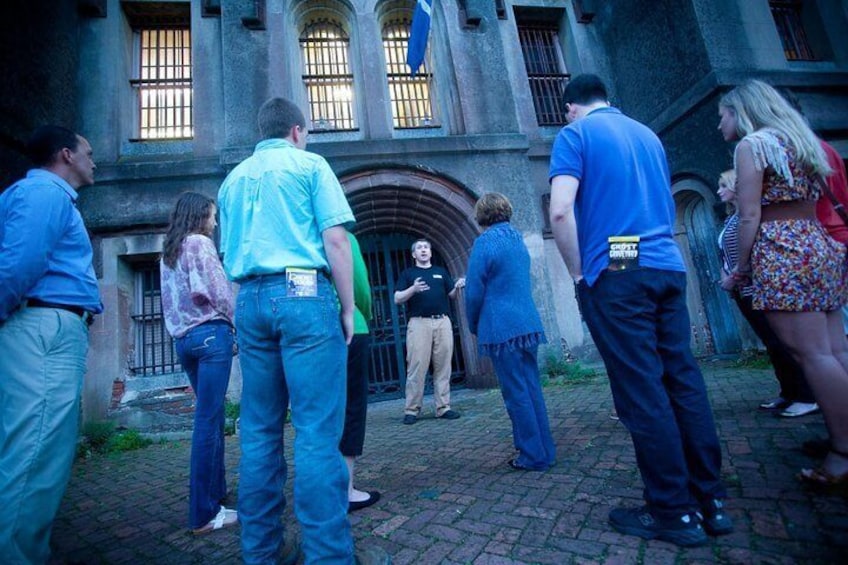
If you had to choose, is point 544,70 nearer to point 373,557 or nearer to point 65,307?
point 65,307

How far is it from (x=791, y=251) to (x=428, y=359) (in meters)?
3.60

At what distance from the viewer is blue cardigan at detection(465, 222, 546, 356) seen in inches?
111

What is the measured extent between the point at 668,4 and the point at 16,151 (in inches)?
425

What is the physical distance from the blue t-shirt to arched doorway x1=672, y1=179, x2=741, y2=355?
20.4 feet

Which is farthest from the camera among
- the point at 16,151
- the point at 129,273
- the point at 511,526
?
the point at 129,273

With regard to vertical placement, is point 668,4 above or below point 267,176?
above

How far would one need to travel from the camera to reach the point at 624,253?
169 cm

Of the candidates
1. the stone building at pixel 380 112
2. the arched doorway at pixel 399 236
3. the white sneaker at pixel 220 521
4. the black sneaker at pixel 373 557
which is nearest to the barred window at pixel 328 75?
the stone building at pixel 380 112

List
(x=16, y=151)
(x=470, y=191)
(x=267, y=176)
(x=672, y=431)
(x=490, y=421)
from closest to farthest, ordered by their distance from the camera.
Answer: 1. (x=672, y=431)
2. (x=267, y=176)
3. (x=490, y=421)
4. (x=16, y=151)
5. (x=470, y=191)

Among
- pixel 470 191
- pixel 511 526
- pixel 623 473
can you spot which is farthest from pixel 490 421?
pixel 470 191

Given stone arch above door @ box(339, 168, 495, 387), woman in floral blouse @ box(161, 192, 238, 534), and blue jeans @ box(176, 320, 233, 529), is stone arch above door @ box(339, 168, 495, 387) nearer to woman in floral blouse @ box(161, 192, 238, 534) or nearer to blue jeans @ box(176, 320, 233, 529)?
woman in floral blouse @ box(161, 192, 238, 534)

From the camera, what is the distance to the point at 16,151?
5.29m

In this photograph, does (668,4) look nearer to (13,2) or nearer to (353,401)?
(353,401)

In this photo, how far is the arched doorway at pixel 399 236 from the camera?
22.6ft
